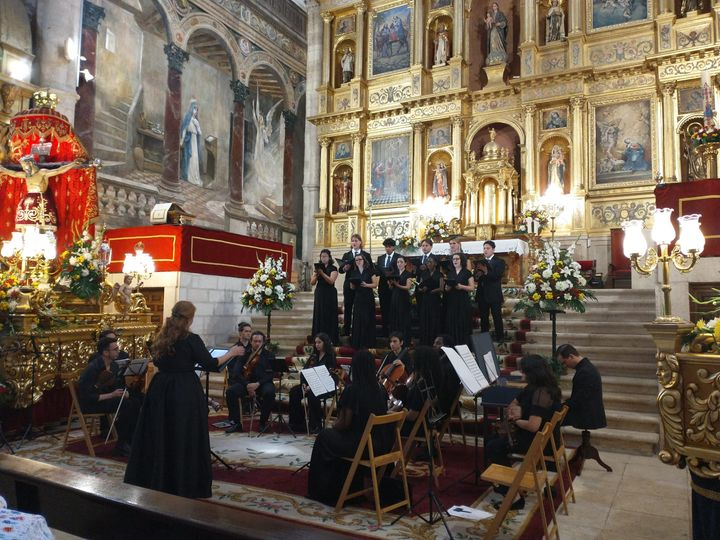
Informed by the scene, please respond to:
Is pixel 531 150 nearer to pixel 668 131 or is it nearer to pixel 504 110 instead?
pixel 504 110

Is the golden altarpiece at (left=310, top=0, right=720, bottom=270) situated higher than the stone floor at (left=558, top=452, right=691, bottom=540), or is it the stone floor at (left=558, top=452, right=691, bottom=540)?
the golden altarpiece at (left=310, top=0, right=720, bottom=270)

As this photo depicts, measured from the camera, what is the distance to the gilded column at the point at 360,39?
19.2 m

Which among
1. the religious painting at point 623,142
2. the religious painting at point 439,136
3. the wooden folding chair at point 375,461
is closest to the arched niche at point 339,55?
the religious painting at point 439,136

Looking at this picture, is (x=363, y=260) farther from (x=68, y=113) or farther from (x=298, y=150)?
(x=298, y=150)

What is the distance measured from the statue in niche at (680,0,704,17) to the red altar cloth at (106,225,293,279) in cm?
1276

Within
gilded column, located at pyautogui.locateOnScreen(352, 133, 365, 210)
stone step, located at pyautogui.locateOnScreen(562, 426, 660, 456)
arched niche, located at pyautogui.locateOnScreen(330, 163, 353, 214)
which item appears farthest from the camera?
arched niche, located at pyautogui.locateOnScreen(330, 163, 353, 214)

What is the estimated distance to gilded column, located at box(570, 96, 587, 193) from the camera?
50.6 ft

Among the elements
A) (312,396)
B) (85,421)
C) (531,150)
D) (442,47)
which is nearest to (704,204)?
(312,396)

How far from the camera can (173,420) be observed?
4.49m

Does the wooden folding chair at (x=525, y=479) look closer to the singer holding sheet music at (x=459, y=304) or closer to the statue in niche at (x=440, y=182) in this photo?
the singer holding sheet music at (x=459, y=304)

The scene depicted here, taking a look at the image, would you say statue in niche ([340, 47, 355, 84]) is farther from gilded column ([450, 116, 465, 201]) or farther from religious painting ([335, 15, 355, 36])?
gilded column ([450, 116, 465, 201])

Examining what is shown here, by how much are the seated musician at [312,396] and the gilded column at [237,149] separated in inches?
A: 480

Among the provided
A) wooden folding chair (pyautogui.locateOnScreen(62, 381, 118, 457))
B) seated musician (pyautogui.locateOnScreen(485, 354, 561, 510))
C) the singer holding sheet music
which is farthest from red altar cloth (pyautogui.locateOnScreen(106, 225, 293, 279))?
seated musician (pyautogui.locateOnScreen(485, 354, 561, 510))

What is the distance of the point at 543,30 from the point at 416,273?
447 inches
